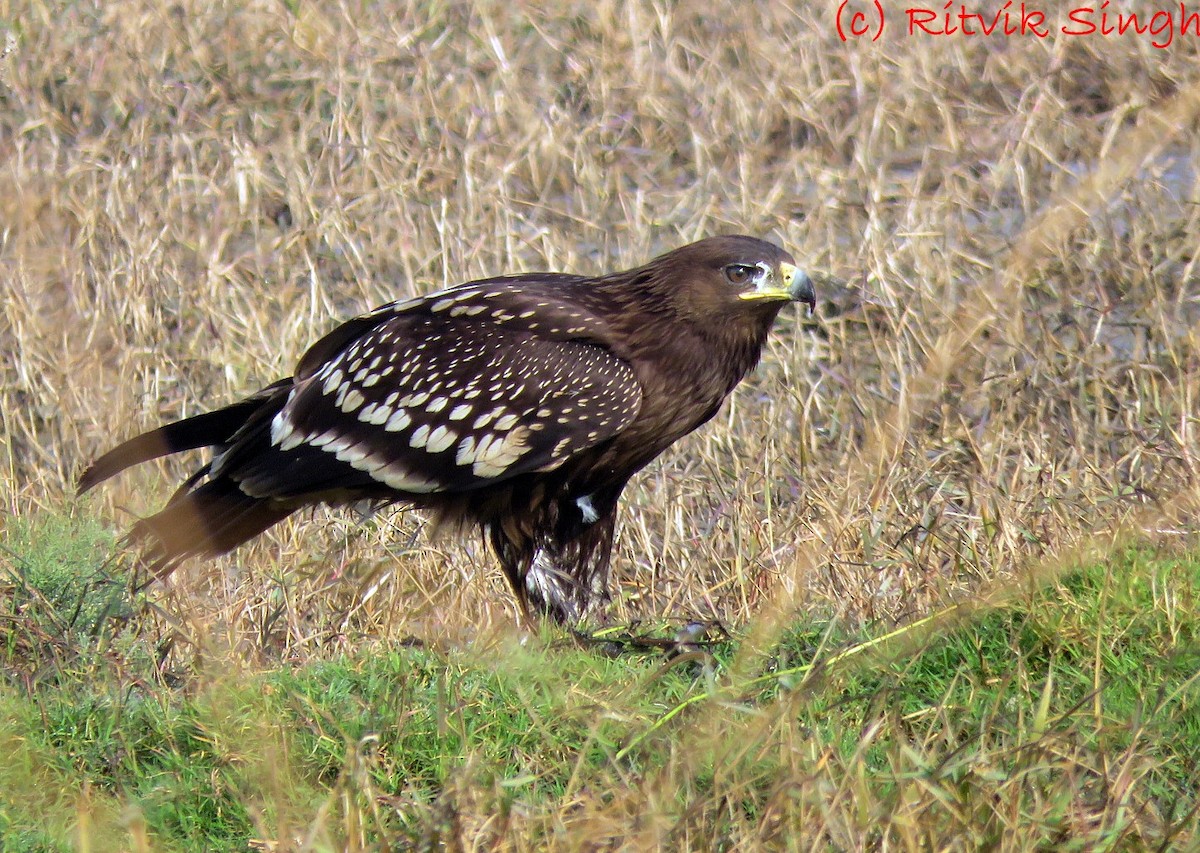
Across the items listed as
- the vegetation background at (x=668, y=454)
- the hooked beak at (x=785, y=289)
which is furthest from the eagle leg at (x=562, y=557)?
the hooked beak at (x=785, y=289)

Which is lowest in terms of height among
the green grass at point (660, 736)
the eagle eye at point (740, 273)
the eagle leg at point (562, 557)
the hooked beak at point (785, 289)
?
the eagle leg at point (562, 557)

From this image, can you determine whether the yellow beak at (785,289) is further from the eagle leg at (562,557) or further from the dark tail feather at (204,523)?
the dark tail feather at (204,523)

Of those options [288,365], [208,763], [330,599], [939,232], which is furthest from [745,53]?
[208,763]

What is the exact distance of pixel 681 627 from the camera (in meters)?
4.24

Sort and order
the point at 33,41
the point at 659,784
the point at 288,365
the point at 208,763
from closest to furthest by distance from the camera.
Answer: the point at 659,784, the point at 208,763, the point at 288,365, the point at 33,41

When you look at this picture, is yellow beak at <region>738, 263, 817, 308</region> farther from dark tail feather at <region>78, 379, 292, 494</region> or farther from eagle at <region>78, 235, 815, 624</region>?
dark tail feather at <region>78, 379, 292, 494</region>

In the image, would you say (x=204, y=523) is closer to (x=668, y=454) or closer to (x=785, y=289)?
(x=785, y=289)

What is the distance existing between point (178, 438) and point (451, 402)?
0.91 meters

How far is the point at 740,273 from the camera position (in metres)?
4.34

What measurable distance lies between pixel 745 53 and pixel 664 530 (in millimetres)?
3985

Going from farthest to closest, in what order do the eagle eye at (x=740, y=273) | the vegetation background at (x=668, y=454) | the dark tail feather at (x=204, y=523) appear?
the dark tail feather at (x=204, y=523) < the eagle eye at (x=740, y=273) < the vegetation background at (x=668, y=454)

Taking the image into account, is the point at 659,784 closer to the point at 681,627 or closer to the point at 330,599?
the point at 681,627

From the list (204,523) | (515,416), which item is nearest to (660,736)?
(515,416)

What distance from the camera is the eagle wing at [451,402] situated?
4207 mm
